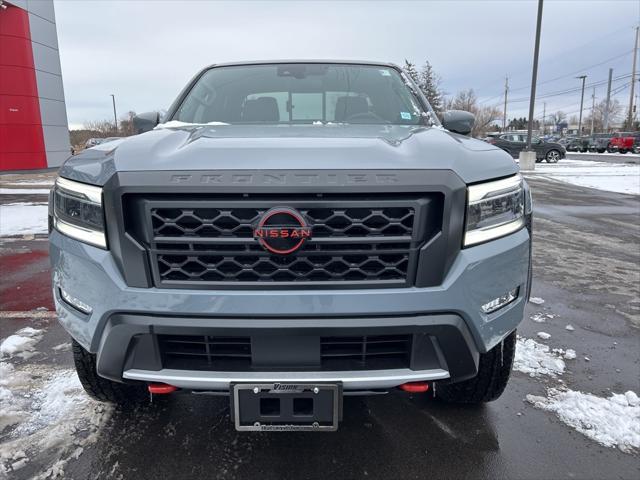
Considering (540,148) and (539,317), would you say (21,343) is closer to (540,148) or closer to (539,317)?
(539,317)

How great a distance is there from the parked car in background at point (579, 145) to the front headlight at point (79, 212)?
49.6 meters

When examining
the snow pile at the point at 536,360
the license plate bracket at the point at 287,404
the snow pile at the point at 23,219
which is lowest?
the snow pile at the point at 536,360

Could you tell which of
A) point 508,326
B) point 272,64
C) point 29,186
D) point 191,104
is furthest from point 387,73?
point 29,186

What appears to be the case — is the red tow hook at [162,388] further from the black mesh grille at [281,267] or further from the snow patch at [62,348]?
→ the snow patch at [62,348]

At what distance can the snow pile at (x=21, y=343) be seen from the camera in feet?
10.5

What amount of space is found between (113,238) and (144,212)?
161mm

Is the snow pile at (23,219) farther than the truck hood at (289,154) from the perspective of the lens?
Yes

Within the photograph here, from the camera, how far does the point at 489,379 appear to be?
7.63 feet

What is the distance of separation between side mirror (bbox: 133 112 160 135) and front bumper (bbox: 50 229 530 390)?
1.57 metres

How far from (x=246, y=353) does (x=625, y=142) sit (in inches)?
1800

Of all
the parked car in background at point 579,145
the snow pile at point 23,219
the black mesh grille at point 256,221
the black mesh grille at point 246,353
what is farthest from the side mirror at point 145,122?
the parked car in background at point 579,145

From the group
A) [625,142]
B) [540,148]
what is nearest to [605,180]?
[540,148]

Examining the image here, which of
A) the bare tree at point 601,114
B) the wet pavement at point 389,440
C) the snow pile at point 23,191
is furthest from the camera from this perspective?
the bare tree at point 601,114

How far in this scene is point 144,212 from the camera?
1805 mm
